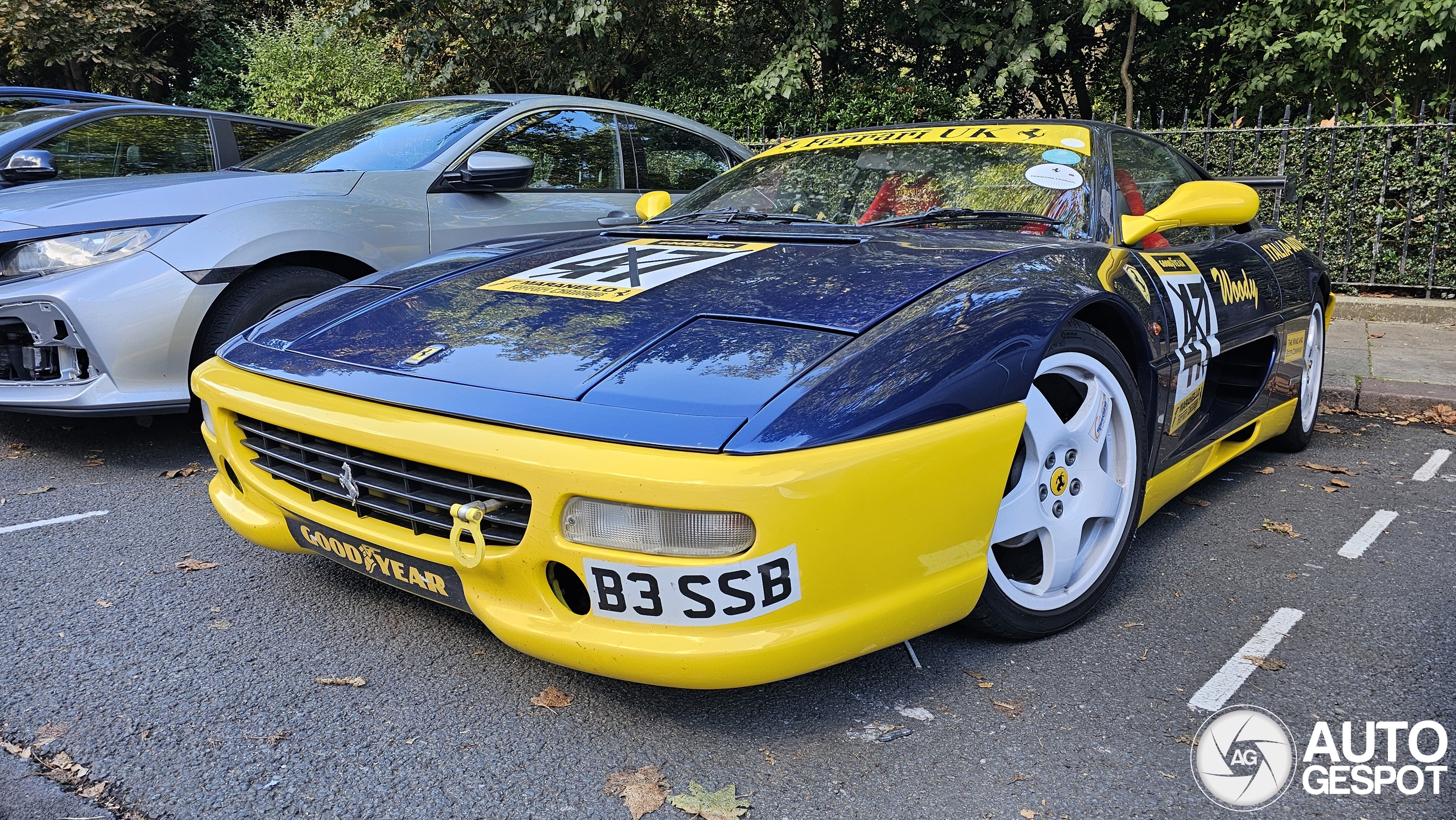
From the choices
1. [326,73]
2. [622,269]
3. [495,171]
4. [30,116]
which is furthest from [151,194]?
[326,73]

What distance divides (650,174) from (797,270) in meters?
2.80

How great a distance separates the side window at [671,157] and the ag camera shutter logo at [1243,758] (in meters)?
3.57

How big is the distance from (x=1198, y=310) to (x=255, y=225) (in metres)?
3.19

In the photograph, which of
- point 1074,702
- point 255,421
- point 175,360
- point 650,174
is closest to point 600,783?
point 1074,702

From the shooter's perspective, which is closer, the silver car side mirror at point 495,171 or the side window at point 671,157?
the silver car side mirror at point 495,171

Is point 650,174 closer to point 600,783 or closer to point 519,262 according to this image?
point 519,262

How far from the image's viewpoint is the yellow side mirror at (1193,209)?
2752 mm

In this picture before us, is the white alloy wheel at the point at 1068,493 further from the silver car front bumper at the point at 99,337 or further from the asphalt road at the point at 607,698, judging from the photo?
the silver car front bumper at the point at 99,337

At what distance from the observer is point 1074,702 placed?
81.4 inches

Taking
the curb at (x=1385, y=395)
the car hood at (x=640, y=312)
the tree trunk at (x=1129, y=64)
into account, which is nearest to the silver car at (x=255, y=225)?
the car hood at (x=640, y=312)

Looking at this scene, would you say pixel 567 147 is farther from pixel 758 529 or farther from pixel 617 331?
pixel 758 529

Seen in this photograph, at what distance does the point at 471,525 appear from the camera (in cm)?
181

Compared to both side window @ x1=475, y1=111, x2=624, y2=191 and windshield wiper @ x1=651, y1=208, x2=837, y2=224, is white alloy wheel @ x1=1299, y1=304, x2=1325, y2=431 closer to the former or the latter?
windshield wiper @ x1=651, y1=208, x2=837, y2=224

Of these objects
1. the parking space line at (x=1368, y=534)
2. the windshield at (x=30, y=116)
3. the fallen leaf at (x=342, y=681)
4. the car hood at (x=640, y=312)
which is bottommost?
the parking space line at (x=1368, y=534)
